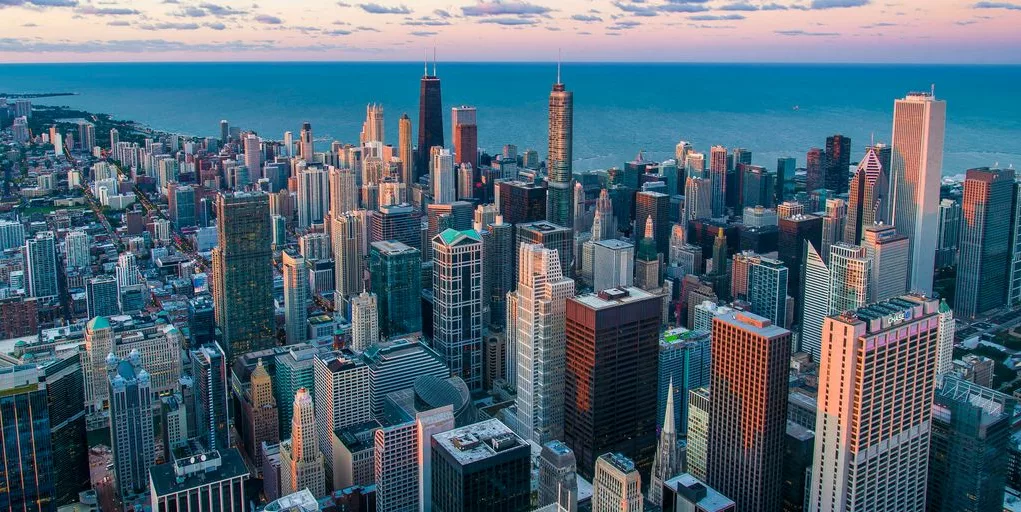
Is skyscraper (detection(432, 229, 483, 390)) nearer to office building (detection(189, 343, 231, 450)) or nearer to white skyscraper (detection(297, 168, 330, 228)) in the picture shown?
office building (detection(189, 343, 231, 450))

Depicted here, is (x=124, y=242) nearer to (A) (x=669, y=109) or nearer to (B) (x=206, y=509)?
(B) (x=206, y=509)

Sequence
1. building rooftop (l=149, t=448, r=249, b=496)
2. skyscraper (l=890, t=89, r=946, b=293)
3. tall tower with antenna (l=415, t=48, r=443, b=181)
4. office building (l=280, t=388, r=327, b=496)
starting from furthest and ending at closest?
tall tower with antenna (l=415, t=48, r=443, b=181) < skyscraper (l=890, t=89, r=946, b=293) < office building (l=280, t=388, r=327, b=496) < building rooftop (l=149, t=448, r=249, b=496)

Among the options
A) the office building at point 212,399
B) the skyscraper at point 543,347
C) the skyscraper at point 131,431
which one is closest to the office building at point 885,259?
the skyscraper at point 543,347

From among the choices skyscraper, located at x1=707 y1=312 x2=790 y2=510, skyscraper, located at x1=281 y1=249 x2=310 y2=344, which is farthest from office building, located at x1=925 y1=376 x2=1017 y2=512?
skyscraper, located at x1=281 y1=249 x2=310 y2=344

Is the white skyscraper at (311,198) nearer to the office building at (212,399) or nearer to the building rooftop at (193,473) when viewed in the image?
the office building at (212,399)

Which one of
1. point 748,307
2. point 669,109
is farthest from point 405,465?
point 669,109

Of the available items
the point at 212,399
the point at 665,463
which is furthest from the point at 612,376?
the point at 212,399
